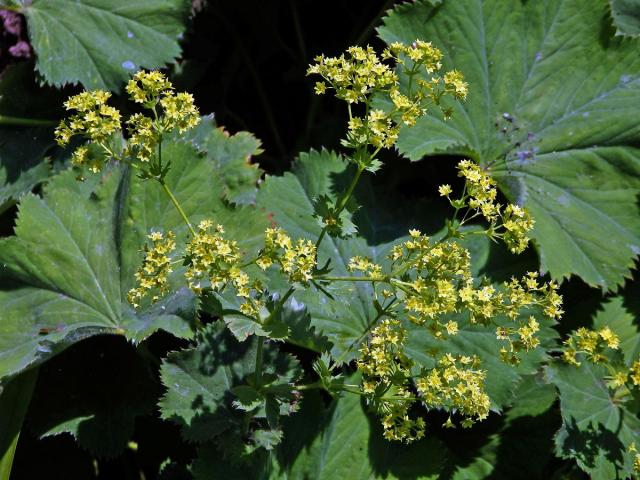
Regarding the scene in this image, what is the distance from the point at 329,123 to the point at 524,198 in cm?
115

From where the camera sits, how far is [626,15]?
3.31 meters

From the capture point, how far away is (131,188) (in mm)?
2744

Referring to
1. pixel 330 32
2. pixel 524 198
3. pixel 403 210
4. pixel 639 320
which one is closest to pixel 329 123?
pixel 330 32

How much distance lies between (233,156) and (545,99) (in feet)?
4.50

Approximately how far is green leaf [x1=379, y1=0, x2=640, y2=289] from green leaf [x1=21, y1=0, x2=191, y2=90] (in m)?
0.95

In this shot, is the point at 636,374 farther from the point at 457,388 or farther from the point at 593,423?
the point at 457,388

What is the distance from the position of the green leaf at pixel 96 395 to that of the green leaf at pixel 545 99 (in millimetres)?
1482

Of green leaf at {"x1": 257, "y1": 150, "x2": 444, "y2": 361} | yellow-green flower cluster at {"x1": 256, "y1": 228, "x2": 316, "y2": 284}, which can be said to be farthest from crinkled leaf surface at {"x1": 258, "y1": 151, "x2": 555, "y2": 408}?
yellow-green flower cluster at {"x1": 256, "y1": 228, "x2": 316, "y2": 284}

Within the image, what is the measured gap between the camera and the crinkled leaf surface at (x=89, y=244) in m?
2.68

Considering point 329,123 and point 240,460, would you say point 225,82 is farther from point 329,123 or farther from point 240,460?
point 240,460

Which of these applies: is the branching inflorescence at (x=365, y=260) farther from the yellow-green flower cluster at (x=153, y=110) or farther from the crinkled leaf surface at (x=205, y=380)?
the crinkled leaf surface at (x=205, y=380)

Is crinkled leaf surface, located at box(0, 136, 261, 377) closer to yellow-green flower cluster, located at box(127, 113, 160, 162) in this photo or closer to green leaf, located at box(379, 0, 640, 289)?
yellow-green flower cluster, located at box(127, 113, 160, 162)

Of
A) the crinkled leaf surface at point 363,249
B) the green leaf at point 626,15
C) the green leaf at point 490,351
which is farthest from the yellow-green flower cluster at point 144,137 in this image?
the green leaf at point 626,15

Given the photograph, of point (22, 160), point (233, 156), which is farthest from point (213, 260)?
point (22, 160)
